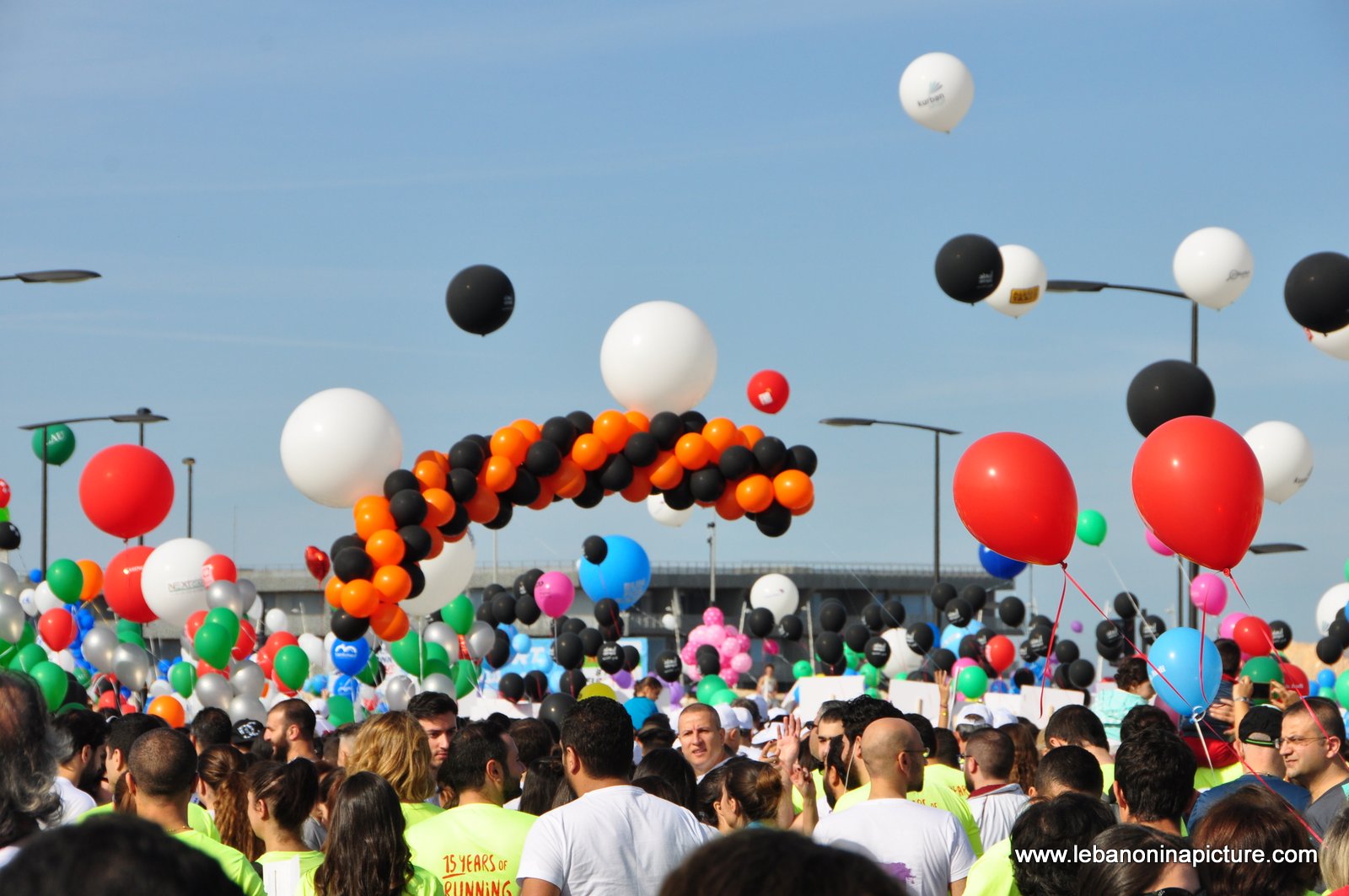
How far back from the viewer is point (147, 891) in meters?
1.49

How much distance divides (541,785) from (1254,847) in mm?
3840

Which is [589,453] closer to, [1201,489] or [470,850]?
[1201,489]

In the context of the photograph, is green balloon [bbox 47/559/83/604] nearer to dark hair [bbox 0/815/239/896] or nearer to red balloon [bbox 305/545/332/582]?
red balloon [bbox 305/545/332/582]

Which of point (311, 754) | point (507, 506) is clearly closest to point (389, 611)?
point (507, 506)

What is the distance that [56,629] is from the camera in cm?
1911

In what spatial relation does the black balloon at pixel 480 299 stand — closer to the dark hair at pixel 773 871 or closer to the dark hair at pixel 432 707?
the dark hair at pixel 432 707

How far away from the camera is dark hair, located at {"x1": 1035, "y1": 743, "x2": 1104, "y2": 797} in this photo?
616cm

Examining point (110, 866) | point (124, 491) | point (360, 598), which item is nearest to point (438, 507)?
point (360, 598)

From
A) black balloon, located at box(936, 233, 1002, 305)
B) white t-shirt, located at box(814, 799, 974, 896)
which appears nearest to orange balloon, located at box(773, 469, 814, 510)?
black balloon, located at box(936, 233, 1002, 305)

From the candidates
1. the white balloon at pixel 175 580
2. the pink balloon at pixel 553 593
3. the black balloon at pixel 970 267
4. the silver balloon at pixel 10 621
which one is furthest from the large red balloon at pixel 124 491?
the black balloon at pixel 970 267

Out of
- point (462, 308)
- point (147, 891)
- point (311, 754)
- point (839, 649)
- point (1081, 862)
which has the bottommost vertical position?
Answer: point (839, 649)

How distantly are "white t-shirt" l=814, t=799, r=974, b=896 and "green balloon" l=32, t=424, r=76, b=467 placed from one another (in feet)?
84.3

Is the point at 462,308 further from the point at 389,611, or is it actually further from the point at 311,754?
the point at 311,754

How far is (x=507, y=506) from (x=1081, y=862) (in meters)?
8.88
